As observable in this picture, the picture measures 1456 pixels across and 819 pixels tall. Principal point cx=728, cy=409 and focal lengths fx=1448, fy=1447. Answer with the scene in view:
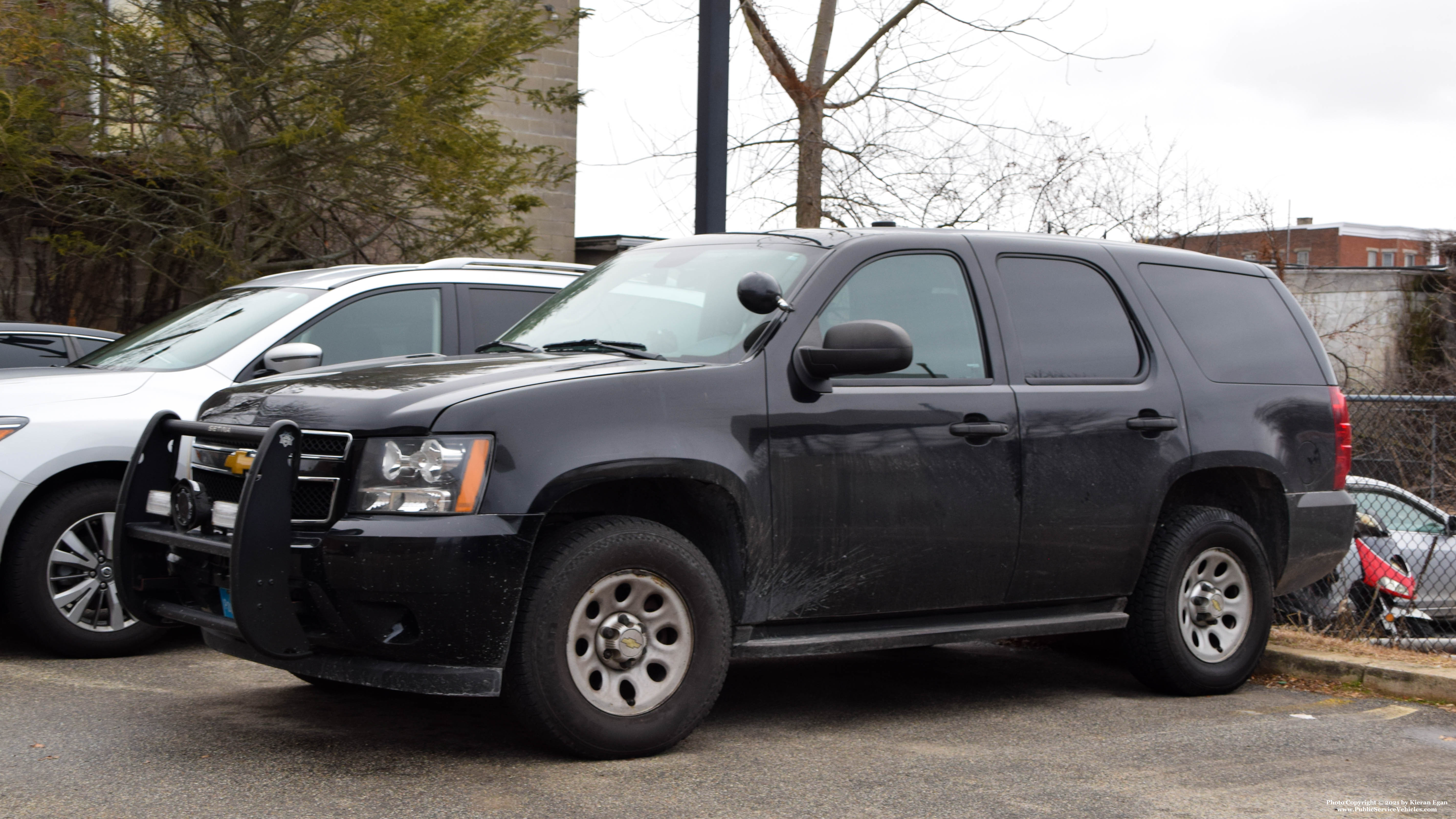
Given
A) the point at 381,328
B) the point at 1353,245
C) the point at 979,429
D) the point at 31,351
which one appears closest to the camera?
the point at 979,429

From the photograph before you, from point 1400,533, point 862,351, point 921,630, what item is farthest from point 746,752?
point 1400,533

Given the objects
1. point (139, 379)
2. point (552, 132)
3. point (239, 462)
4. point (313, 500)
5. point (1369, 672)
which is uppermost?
point (552, 132)

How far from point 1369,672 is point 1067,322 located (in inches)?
90.7

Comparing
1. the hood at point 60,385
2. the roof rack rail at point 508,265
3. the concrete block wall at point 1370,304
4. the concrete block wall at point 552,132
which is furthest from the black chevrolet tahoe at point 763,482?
the concrete block wall at point 1370,304

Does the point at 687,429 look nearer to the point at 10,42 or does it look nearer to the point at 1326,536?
the point at 1326,536

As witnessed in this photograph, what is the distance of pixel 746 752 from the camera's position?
204 inches

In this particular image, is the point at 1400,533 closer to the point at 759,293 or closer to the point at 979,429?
the point at 979,429

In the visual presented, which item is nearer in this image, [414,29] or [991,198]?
[414,29]

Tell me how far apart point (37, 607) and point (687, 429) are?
3410 millimetres

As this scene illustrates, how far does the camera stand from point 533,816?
13.8 feet

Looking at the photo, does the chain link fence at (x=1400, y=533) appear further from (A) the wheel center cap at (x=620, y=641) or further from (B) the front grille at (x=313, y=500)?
(B) the front grille at (x=313, y=500)

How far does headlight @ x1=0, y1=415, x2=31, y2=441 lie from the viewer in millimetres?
6477

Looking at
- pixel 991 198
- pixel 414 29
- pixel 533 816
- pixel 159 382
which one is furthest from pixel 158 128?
pixel 533 816

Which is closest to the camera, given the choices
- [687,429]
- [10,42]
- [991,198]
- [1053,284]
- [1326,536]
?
[687,429]
